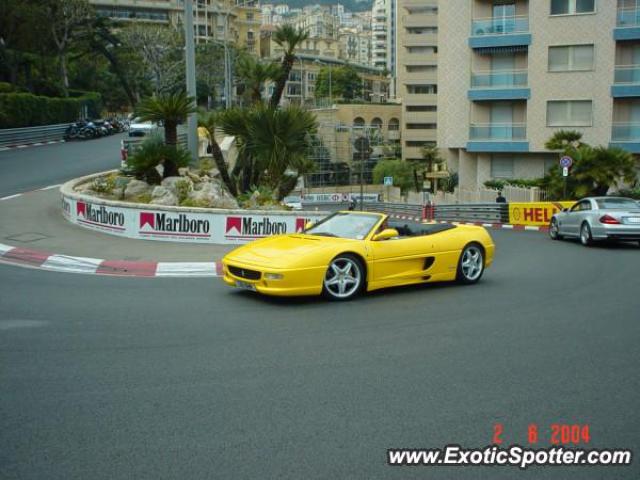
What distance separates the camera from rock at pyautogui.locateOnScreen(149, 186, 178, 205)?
18.9 metres

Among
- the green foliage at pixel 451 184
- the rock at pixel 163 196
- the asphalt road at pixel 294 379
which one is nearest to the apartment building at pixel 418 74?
the green foliage at pixel 451 184

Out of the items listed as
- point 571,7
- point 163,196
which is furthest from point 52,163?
point 571,7

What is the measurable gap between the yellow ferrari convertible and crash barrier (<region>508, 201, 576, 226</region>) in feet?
62.7

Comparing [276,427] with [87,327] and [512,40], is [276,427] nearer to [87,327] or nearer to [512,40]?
[87,327]

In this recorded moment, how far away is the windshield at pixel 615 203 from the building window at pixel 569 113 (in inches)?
872

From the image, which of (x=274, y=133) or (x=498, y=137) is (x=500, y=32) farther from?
(x=274, y=133)

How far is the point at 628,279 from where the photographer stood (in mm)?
14180

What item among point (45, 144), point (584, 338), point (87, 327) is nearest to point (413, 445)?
point (584, 338)

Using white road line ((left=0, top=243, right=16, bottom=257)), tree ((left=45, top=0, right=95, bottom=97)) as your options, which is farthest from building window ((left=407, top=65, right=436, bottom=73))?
white road line ((left=0, top=243, right=16, bottom=257))

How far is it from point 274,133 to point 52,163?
20.5m

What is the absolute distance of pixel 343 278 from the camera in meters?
11.2

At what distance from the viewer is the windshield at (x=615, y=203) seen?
2152cm

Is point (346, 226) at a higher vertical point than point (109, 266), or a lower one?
higher

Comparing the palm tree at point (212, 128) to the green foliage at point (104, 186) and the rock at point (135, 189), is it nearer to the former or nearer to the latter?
the rock at point (135, 189)
